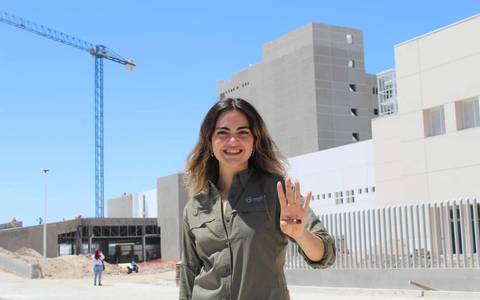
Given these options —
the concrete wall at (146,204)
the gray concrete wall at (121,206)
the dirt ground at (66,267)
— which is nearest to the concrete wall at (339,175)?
the dirt ground at (66,267)

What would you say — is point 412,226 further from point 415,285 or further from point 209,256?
point 209,256

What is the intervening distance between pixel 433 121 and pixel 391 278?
1638 centimetres

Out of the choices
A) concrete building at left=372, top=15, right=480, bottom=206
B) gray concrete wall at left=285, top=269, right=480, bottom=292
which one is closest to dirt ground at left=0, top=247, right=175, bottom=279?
concrete building at left=372, top=15, right=480, bottom=206

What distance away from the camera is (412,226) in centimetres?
1825

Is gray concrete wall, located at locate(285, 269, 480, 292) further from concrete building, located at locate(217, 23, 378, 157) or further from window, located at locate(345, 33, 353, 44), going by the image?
window, located at locate(345, 33, 353, 44)

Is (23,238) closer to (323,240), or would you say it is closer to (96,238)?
(96,238)

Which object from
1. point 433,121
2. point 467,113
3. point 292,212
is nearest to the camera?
point 292,212

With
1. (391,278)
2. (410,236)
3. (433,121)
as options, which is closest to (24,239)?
(433,121)

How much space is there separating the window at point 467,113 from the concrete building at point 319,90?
37878 mm

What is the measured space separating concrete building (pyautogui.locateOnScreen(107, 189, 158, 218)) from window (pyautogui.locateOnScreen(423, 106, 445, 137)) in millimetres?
54916

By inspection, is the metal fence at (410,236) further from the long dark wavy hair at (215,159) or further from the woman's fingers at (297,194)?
the woman's fingers at (297,194)

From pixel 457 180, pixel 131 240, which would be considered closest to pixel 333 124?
pixel 131 240

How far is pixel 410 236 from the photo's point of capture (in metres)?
18.1

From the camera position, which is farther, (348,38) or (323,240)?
(348,38)
